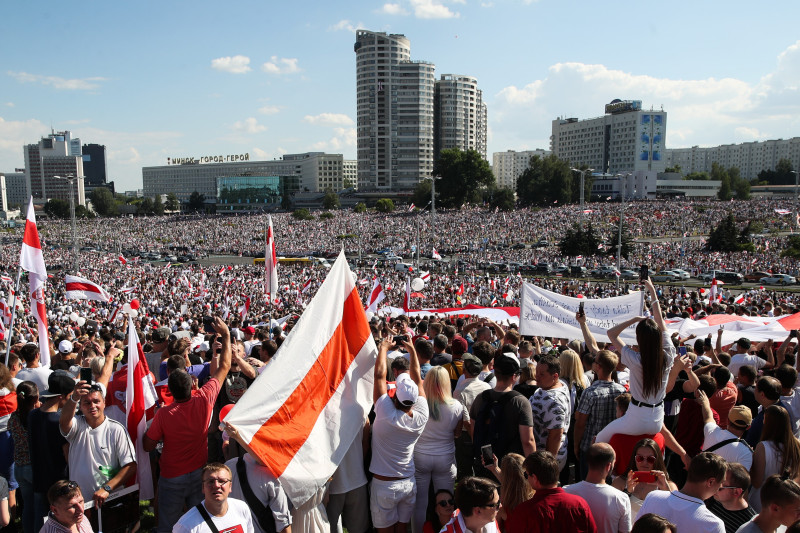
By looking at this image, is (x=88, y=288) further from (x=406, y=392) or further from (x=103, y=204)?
(x=103, y=204)

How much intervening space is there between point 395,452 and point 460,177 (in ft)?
291

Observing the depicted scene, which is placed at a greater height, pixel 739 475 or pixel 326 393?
pixel 326 393

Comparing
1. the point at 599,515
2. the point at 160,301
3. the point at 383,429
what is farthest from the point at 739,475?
the point at 160,301

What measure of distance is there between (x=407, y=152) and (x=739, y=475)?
129655mm

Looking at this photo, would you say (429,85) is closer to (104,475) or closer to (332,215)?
(332,215)

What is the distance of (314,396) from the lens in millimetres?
3793

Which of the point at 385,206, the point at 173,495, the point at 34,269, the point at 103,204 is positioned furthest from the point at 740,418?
the point at 103,204

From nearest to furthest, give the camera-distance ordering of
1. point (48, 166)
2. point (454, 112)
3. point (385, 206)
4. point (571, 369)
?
point (571, 369) < point (385, 206) < point (454, 112) < point (48, 166)

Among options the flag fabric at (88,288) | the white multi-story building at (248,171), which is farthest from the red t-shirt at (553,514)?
the white multi-story building at (248,171)

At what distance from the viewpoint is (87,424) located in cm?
398

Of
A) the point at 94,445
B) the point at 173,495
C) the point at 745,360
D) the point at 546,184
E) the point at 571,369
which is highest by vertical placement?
the point at 546,184

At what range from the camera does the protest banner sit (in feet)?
28.2

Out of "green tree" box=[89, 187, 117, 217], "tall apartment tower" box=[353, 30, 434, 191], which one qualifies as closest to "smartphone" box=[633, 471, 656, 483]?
"tall apartment tower" box=[353, 30, 434, 191]

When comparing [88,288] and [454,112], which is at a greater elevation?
[454,112]
